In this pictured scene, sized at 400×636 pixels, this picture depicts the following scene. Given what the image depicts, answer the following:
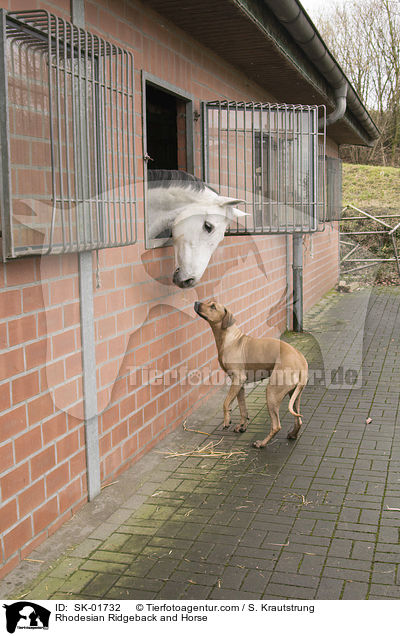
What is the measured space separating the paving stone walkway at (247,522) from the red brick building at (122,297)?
25 centimetres

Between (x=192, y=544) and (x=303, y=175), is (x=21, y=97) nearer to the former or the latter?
(x=192, y=544)

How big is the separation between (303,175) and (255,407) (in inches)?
106

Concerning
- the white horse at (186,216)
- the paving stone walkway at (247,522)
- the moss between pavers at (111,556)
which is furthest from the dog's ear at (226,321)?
the moss between pavers at (111,556)

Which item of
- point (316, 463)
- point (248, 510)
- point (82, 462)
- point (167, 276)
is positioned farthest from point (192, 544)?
point (167, 276)

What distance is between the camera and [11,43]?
11.7 ft

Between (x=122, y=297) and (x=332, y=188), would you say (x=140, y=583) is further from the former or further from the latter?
(x=332, y=188)

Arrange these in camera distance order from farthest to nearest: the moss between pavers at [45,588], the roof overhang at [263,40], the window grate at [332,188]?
the window grate at [332,188] < the roof overhang at [263,40] < the moss between pavers at [45,588]

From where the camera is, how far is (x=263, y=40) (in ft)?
21.4

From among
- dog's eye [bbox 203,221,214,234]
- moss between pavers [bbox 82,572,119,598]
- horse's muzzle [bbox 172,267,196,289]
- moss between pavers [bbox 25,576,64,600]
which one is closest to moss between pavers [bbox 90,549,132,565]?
moss between pavers [bbox 82,572,119,598]

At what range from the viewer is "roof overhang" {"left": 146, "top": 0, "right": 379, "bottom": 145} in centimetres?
557

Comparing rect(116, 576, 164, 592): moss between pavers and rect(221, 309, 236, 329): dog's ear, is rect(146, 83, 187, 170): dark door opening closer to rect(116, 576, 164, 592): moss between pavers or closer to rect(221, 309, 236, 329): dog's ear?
rect(221, 309, 236, 329): dog's ear

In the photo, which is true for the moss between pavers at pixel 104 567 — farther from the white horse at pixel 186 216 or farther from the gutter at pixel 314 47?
the gutter at pixel 314 47
